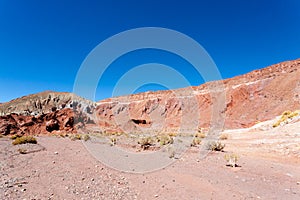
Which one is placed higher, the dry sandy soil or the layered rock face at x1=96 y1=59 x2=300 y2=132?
the layered rock face at x1=96 y1=59 x2=300 y2=132

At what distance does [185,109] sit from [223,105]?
10.0 meters

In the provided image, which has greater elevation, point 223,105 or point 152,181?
point 223,105

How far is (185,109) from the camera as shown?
51438mm

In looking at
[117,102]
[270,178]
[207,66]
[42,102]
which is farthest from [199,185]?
[117,102]

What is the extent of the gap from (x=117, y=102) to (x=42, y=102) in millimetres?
22180

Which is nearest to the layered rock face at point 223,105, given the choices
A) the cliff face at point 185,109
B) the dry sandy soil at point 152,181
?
the cliff face at point 185,109

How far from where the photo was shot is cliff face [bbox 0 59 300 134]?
90.5 feet

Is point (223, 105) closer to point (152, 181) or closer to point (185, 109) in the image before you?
point (185, 109)

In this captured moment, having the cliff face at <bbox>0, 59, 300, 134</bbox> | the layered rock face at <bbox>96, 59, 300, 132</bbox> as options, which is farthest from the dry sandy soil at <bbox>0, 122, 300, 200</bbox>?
the layered rock face at <bbox>96, 59, 300, 132</bbox>

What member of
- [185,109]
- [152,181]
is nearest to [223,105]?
[185,109]

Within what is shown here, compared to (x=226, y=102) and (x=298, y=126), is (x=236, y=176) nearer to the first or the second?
(x=298, y=126)

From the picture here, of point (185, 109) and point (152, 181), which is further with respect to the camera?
point (185, 109)

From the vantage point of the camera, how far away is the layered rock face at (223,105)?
1336 inches

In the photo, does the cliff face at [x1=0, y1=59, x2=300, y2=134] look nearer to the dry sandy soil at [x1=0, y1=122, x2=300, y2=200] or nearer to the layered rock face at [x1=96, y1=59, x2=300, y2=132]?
the layered rock face at [x1=96, y1=59, x2=300, y2=132]
